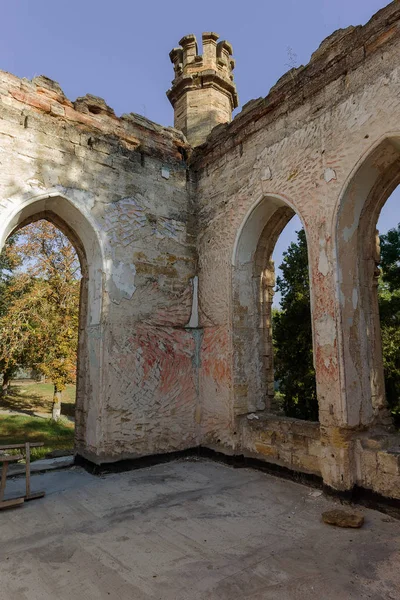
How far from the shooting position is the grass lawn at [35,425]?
31.2ft

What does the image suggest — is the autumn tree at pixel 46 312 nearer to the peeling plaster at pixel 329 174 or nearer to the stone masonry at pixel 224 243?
the stone masonry at pixel 224 243

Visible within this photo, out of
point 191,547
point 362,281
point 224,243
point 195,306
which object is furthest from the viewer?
point 195,306

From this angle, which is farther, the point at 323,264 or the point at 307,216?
the point at 307,216

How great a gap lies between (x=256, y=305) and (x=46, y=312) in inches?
324

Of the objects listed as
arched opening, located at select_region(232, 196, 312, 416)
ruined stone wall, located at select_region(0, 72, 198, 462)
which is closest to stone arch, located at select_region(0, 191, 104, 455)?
ruined stone wall, located at select_region(0, 72, 198, 462)

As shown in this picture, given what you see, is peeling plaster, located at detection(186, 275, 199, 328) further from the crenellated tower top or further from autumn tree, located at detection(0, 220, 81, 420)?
autumn tree, located at detection(0, 220, 81, 420)

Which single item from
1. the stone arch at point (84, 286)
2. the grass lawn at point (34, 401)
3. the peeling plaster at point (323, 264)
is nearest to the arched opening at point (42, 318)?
the grass lawn at point (34, 401)

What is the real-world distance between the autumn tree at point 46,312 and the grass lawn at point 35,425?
88 centimetres

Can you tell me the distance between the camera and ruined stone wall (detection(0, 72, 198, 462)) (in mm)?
4957

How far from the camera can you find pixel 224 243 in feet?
19.2

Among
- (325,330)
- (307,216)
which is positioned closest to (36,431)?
(325,330)

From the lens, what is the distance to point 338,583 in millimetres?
2404

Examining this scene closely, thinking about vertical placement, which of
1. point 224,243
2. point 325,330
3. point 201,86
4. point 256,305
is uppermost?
point 201,86

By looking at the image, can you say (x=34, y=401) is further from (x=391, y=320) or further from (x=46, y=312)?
(x=391, y=320)
